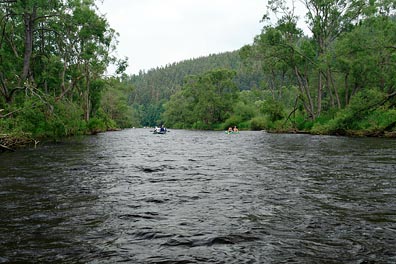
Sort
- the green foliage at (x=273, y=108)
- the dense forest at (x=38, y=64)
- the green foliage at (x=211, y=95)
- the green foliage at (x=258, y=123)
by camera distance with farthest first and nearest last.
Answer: the green foliage at (x=211, y=95)
the green foliage at (x=258, y=123)
the green foliage at (x=273, y=108)
the dense forest at (x=38, y=64)

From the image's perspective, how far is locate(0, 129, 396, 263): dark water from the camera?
4.81 m

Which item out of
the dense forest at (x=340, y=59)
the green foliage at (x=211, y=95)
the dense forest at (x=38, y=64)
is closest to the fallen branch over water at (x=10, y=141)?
the dense forest at (x=38, y=64)

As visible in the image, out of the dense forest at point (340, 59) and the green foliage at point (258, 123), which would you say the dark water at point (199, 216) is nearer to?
the dense forest at point (340, 59)

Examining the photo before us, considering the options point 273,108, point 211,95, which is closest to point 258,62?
point 273,108

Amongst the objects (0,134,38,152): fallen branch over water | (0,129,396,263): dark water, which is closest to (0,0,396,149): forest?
(0,134,38,152): fallen branch over water

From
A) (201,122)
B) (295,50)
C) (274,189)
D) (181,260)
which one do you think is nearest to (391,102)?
(295,50)

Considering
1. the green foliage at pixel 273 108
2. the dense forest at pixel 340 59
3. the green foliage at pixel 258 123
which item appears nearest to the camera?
the dense forest at pixel 340 59

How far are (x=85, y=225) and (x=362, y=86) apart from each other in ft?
150

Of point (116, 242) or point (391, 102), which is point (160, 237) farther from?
point (391, 102)

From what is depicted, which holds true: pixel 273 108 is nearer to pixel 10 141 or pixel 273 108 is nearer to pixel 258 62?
pixel 258 62

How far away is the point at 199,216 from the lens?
6695 mm

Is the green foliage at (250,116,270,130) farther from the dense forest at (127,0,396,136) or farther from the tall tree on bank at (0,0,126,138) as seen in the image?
the tall tree on bank at (0,0,126,138)

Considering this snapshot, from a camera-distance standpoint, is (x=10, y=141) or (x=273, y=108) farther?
(x=273, y=108)

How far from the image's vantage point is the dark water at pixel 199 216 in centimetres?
481
